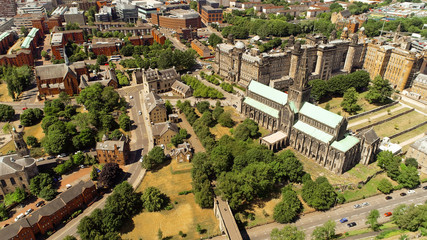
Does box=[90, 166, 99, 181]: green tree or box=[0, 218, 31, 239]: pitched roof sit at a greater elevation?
box=[0, 218, 31, 239]: pitched roof

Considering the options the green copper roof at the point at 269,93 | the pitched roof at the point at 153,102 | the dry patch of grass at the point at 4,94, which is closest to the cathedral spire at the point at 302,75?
the green copper roof at the point at 269,93

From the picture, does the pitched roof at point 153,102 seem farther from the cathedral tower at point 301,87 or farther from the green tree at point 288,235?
the green tree at point 288,235

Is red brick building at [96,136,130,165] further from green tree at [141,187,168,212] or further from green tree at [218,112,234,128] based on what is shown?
green tree at [218,112,234,128]

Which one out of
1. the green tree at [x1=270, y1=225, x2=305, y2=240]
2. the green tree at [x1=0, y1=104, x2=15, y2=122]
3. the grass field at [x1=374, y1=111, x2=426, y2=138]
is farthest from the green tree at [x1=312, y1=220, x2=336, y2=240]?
the green tree at [x1=0, y1=104, x2=15, y2=122]

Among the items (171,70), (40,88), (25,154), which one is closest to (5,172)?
(25,154)

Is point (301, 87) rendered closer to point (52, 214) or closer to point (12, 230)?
point (52, 214)

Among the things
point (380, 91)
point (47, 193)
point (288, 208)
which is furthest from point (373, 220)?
point (47, 193)
